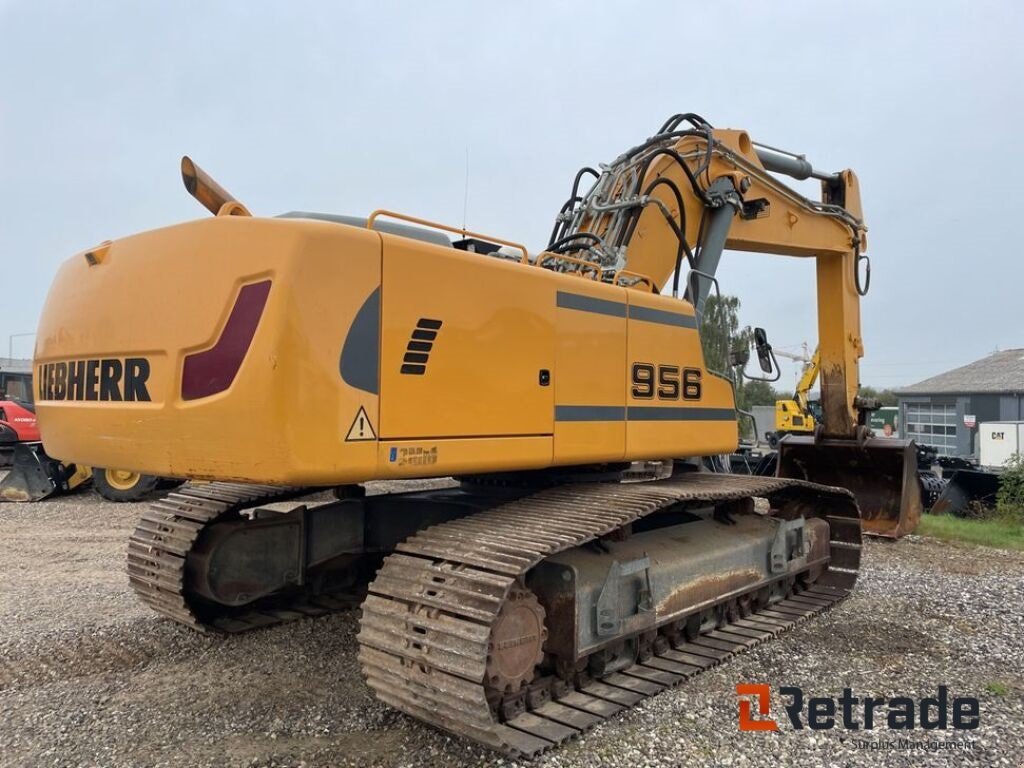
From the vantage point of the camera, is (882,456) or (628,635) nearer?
(628,635)

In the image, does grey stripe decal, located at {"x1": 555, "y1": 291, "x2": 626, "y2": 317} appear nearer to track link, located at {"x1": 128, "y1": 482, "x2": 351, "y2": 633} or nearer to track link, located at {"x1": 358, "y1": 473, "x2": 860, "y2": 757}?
track link, located at {"x1": 358, "y1": 473, "x2": 860, "y2": 757}

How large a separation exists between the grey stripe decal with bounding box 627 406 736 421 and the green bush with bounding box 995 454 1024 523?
24.9 feet

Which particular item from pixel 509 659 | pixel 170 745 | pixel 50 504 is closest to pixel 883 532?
pixel 509 659

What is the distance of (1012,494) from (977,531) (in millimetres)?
1737

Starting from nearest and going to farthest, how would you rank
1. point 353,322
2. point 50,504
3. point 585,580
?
point 353,322, point 585,580, point 50,504

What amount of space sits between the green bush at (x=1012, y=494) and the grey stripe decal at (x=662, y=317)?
8.09m

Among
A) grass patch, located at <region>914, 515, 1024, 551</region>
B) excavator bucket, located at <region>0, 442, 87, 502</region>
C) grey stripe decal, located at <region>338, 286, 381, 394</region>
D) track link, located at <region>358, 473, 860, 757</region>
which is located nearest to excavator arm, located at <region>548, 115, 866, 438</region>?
track link, located at <region>358, 473, 860, 757</region>

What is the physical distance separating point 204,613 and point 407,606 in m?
2.27

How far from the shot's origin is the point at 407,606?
11.6ft

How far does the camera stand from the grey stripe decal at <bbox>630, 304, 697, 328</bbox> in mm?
4617

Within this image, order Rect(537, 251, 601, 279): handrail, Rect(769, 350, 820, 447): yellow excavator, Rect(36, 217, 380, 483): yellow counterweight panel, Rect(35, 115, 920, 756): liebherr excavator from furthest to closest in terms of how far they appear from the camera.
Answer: Rect(769, 350, 820, 447): yellow excavator → Rect(537, 251, 601, 279): handrail → Rect(35, 115, 920, 756): liebherr excavator → Rect(36, 217, 380, 483): yellow counterweight panel

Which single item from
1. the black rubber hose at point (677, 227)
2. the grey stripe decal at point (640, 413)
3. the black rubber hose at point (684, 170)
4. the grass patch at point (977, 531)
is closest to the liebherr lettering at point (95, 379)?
the grey stripe decal at point (640, 413)

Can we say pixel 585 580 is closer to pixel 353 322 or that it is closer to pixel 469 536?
pixel 469 536

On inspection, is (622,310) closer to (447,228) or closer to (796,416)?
(447,228)
